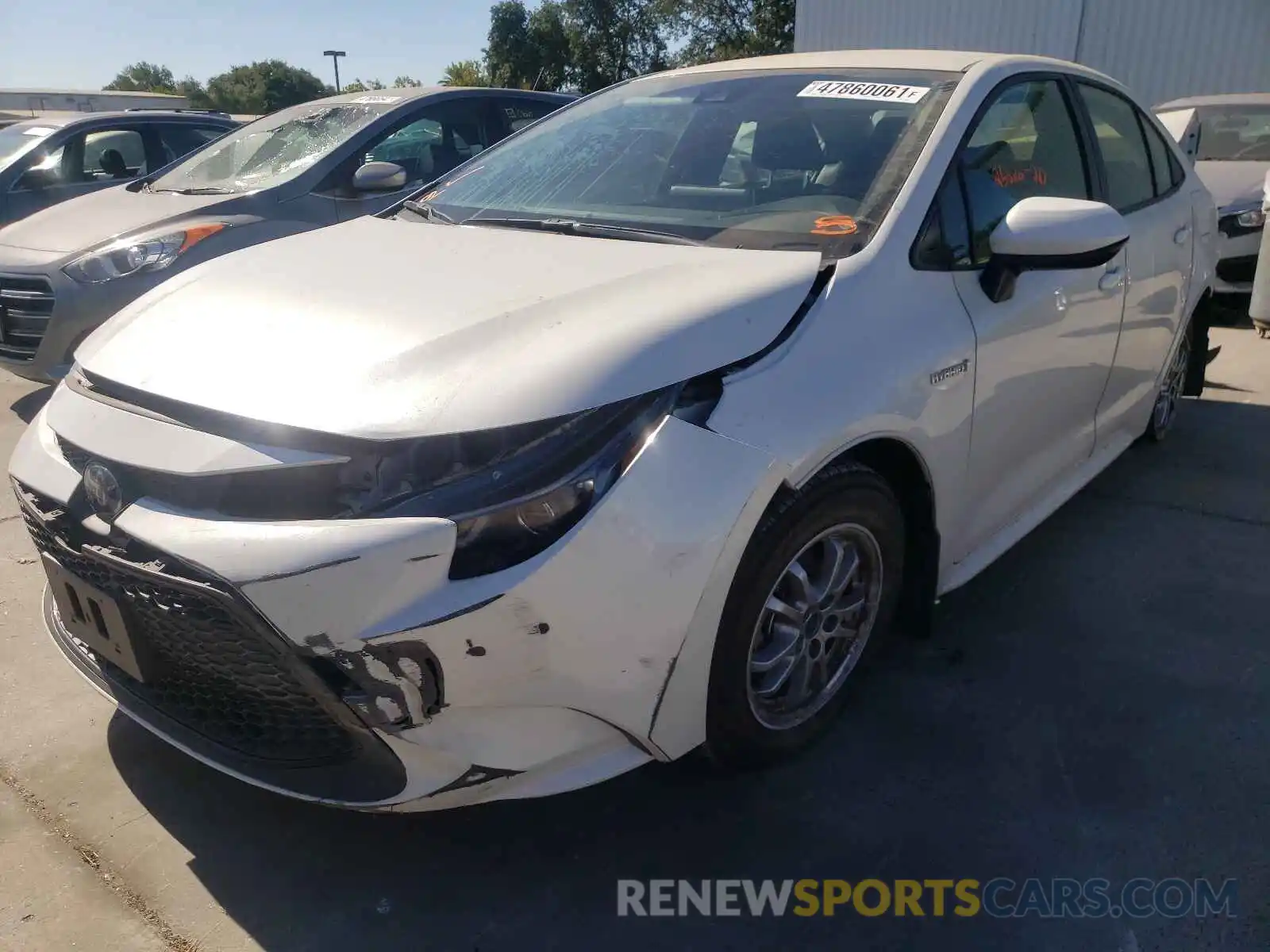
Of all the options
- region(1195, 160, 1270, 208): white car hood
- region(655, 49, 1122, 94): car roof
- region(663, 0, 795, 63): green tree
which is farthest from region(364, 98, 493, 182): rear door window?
region(663, 0, 795, 63): green tree

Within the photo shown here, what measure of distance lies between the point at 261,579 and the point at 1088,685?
2206 mm

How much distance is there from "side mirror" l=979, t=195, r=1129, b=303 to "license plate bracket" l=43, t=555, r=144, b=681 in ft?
7.07

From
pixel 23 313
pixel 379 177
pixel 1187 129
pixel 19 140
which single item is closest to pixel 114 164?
pixel 19 140

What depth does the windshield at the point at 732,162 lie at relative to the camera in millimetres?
2510

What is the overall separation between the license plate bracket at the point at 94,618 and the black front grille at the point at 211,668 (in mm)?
24

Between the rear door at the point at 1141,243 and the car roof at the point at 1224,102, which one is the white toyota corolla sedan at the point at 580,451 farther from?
the car roof at the point at 1224,102

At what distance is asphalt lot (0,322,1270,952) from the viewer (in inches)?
78.2

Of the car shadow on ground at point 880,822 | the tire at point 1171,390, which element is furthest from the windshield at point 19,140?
the tire at point 1171,390

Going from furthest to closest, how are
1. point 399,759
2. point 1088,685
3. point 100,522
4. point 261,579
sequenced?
1. point 1088,685
2. point 100,522
3. point 399,759
4. point 261,579

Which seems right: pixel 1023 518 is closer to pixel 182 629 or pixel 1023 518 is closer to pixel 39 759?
pixel 182 629

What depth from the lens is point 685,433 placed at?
1834 millimetres

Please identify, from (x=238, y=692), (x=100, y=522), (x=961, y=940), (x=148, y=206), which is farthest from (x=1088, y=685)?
(x=148, y=206)

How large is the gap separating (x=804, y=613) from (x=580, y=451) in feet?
2.49

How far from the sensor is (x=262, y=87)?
206 ft
